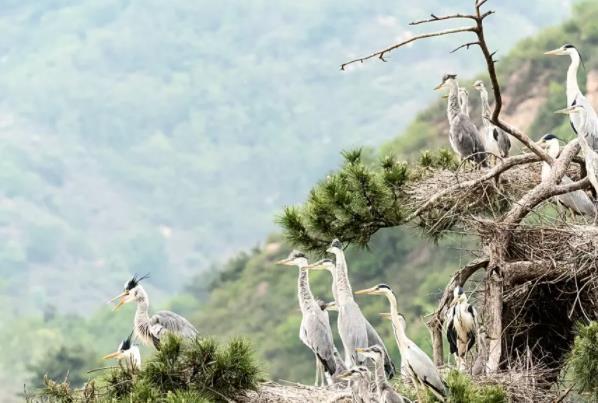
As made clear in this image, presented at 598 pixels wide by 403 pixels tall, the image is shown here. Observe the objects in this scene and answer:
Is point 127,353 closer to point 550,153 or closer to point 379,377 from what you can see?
point 379,377

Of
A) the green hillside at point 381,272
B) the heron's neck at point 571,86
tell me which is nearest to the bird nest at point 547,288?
the heron's neck at point 571,86

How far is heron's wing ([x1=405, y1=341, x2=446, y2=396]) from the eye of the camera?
882cm

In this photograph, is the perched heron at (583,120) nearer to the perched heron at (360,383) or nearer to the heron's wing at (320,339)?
the heron's wing at (320,339)

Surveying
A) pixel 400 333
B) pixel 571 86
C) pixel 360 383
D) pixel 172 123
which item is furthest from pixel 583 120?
pixel 172 123

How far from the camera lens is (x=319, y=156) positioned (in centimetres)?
10581

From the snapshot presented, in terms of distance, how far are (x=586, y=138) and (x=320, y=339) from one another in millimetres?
2302

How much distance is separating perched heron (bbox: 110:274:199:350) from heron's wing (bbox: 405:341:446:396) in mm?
2274

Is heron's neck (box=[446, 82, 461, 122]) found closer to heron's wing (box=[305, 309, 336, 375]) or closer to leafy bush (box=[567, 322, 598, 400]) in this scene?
heron's wing (box=[305, 309, 336, 375])

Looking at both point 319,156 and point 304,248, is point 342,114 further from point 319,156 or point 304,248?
point 304,248

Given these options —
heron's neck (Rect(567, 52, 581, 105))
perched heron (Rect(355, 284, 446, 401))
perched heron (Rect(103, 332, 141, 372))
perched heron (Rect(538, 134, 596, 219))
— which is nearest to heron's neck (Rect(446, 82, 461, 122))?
heron's neck (Rect(567, 52, 581, 105))

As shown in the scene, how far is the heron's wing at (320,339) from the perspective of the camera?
10992 mm

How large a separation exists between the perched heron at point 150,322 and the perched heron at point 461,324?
1838 millimetres

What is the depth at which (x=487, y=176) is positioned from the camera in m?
10.6

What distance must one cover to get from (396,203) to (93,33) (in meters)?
110
